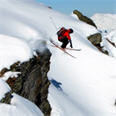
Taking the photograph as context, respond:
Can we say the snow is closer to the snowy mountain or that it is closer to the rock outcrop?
the rock outcrop

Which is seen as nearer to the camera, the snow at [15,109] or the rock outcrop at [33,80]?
the snow at [15,109]

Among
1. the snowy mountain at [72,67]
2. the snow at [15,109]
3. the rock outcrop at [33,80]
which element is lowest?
the snowy mountain at [72,67]

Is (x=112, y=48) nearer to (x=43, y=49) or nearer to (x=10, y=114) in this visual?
(x=43, y=49)

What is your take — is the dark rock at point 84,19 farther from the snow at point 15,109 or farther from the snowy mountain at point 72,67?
the snow at point 15,109

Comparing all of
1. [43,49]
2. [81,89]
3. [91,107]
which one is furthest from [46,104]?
[81,89]

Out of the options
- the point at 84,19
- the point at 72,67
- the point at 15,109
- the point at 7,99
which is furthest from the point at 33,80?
the point at 84,19

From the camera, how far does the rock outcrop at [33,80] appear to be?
15.1m

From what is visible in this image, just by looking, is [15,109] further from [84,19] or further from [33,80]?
[84,19]

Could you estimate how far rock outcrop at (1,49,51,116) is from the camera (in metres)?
15.1

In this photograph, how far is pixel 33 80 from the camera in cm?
1638

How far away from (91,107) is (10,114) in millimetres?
19837

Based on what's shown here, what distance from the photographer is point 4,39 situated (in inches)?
650

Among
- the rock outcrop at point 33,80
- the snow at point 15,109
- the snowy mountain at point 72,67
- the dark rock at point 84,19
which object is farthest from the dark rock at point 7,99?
the dark rock at point 84,19

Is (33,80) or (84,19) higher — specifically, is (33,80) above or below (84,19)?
above
